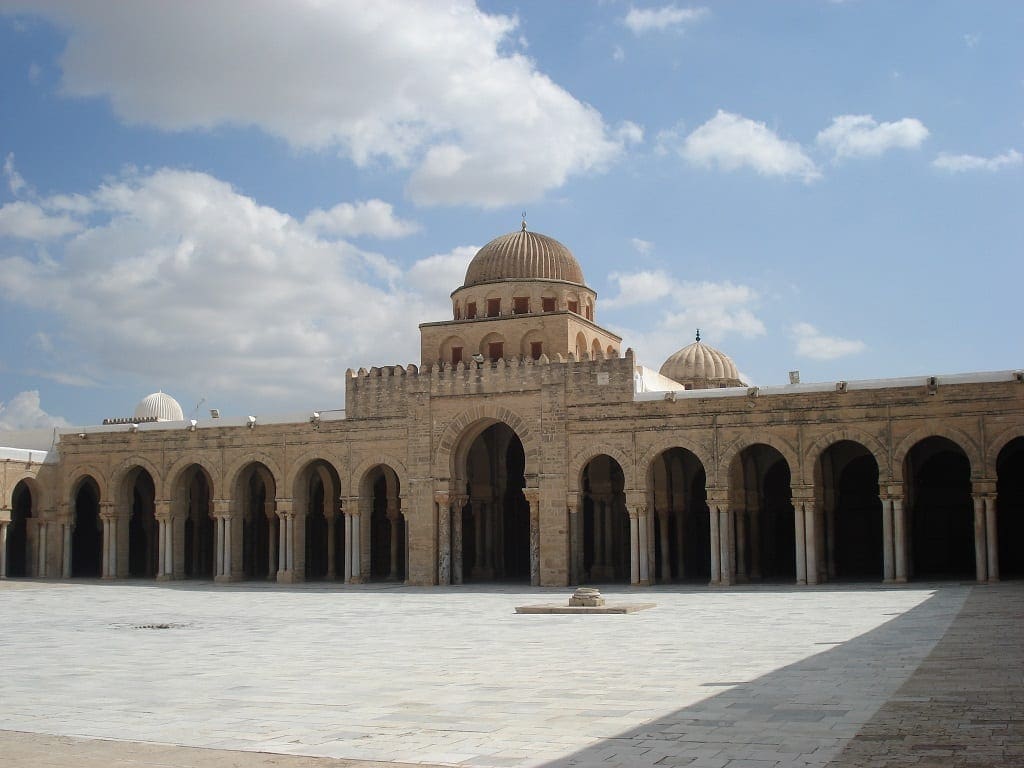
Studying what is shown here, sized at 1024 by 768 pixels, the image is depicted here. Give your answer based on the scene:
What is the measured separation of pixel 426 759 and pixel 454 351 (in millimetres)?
26669

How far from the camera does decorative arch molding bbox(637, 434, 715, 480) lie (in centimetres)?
2794

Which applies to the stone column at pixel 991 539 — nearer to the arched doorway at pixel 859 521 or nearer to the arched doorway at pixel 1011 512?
the arched doorway at pixel 1011 512

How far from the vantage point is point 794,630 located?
631 inches

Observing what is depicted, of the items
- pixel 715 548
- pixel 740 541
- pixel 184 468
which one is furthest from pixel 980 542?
pixel 184 468

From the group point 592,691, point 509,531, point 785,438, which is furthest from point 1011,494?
point 592,691

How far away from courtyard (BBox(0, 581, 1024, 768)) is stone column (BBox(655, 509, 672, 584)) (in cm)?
946

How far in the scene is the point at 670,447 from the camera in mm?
28500

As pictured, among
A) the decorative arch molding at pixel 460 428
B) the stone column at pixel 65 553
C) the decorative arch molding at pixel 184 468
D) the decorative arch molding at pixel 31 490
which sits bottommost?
the stone column at pixel 65 553

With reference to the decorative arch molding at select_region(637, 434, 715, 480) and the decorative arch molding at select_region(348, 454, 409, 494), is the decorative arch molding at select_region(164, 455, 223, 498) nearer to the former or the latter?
the decorative arch molding at select_region(348, 454, 409, 494)

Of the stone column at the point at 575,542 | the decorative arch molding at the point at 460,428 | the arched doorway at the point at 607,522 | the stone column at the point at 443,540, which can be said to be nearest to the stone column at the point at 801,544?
the stone column at the point at 575,542

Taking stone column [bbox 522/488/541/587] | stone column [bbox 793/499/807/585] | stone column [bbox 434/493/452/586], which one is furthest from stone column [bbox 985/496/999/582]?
stone column [bbox 434/493/452/586]

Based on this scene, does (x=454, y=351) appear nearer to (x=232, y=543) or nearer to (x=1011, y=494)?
(x=232, y=543)

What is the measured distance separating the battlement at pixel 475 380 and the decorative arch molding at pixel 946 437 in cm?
681

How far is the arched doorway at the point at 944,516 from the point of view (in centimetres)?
3119
